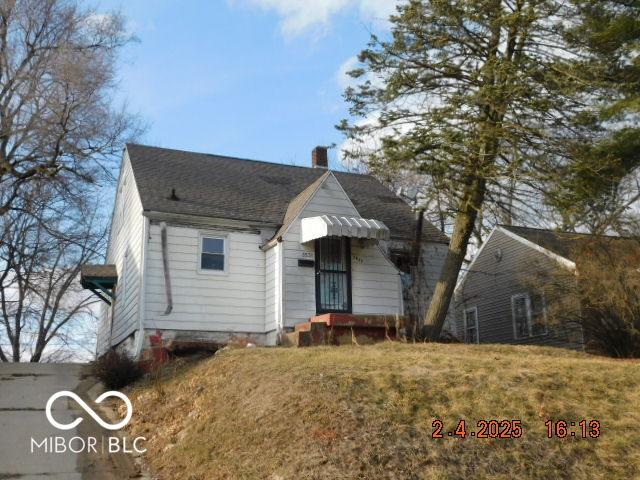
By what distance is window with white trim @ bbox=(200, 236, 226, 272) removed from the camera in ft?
52.8

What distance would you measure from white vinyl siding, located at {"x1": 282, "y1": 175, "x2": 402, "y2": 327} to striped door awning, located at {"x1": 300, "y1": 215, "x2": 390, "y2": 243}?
35 cm

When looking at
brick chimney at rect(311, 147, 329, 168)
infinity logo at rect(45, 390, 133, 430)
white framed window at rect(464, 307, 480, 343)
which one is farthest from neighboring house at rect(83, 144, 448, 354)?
white framed window at rect(464, 307, 480, 343)

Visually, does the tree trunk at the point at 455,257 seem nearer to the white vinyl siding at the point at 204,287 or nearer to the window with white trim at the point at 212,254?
the white vinyl siding at the point at 204,287

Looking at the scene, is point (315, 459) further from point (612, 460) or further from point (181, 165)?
point (181, 165)

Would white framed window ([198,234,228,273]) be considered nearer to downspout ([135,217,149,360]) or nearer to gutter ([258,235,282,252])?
gutter ([258,235,282,252])

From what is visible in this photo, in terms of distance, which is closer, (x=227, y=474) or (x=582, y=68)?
(x=227, y=474)

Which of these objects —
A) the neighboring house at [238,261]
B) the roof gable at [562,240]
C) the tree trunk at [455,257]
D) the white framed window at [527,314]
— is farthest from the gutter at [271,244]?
the white framed window at [527,314]

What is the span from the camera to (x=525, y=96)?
46.8ft

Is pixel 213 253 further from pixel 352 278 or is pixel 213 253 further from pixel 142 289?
pixel 352 278

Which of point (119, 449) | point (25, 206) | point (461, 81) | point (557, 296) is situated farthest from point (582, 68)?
point (25, 206)

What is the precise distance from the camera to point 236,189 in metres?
18.4

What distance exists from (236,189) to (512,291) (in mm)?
10910

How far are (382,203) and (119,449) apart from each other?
1297cm

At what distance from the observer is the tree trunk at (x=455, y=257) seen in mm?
15633
